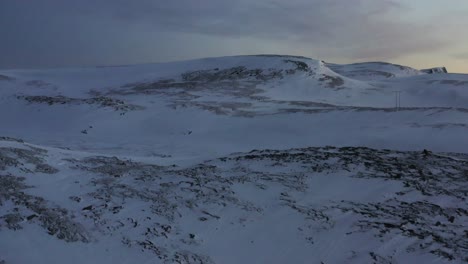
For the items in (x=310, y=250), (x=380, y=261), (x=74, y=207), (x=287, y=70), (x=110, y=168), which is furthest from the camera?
(x=287, y=70)

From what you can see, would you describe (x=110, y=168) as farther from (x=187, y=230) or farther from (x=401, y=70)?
(x=401, y=70)

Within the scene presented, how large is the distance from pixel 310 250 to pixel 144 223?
3.58 meters

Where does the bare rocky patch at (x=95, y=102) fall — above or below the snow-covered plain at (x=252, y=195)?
above

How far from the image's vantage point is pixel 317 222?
31.5 ft

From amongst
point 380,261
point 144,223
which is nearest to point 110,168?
point 144,223

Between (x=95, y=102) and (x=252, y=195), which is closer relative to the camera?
(x=252, y=195)

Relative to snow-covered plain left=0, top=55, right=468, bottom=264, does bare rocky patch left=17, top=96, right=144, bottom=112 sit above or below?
above

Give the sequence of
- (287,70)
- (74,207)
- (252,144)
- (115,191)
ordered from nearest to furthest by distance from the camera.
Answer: (74,207)
(115,191)
(252,144)
(287,70)

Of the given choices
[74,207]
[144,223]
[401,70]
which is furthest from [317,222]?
[401,70]

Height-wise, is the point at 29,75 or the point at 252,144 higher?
the point at 29,75

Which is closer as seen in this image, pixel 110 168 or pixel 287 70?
pixel 110 168

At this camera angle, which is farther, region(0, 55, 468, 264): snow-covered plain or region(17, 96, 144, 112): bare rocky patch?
region(17, 96, 144, 112): bare rocky patch

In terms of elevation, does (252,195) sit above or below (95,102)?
below

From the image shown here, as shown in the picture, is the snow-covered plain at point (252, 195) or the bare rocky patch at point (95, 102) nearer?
the snow-covered plain at point (252, 195)
